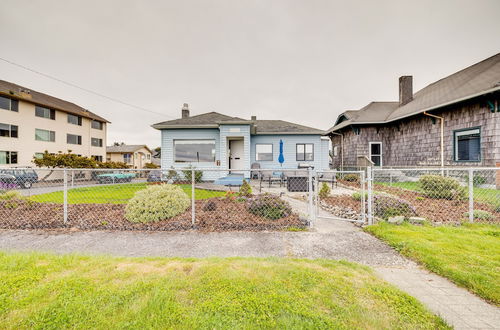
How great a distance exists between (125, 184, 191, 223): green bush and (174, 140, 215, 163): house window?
883 centimetres

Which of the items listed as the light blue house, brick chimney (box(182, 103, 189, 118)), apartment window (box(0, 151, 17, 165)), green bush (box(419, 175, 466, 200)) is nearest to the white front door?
the light blue house

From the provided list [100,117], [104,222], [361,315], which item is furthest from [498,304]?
[100,117]

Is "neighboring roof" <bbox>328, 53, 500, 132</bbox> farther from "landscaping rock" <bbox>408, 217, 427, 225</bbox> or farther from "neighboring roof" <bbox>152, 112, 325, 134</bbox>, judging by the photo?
"landscaping rock" <bbox>408, 217, 427, 225</bbox>

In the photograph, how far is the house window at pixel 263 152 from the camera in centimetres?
1489

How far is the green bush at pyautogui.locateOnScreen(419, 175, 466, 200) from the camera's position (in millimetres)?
6338

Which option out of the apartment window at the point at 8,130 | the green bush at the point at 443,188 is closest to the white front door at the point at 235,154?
the green bush at the point at 443,188

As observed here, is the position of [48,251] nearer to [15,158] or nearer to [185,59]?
[185,59]

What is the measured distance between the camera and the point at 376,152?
1448 centimetres

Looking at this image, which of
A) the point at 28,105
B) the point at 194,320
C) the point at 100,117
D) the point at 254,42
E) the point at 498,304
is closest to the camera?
the point at 194,320

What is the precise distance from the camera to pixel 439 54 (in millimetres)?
12906

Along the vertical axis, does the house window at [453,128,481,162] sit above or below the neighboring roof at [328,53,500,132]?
below

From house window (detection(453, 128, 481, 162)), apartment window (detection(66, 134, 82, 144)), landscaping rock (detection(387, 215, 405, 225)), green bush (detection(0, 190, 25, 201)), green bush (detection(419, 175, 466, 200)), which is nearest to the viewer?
landscaping rock (detection(387, 215, 405, 225))

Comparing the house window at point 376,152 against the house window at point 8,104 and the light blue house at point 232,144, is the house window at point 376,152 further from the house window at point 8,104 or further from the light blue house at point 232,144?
the house window at point 8,104

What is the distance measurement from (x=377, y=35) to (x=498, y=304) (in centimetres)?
1395
